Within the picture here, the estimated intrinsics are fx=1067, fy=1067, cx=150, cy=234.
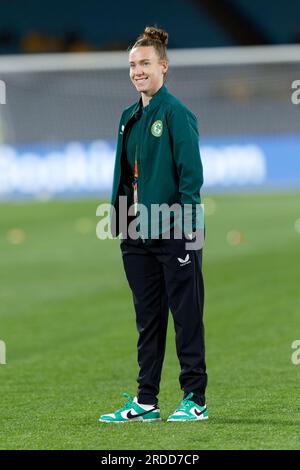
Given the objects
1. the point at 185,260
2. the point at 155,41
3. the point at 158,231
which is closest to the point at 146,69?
the point at 155,41

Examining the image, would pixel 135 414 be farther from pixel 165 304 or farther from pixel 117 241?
pixel 117 241

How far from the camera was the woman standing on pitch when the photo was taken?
225 inches

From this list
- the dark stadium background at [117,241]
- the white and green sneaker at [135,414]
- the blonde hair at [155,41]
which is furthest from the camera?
the dark stadium background at [117,241]

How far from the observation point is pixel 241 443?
5.22 metres

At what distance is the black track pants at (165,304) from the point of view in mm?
5824

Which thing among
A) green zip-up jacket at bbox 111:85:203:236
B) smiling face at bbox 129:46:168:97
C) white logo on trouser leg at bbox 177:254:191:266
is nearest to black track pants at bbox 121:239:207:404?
white logo on trouser leg at bbox 177:254:191:266

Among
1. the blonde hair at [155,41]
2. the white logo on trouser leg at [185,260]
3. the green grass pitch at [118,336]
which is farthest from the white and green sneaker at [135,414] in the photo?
the blonde hair at [155,41]

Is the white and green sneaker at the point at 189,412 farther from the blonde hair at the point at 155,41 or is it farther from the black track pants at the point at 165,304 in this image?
the blonde hair at the point at 155,41

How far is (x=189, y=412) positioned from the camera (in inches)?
230

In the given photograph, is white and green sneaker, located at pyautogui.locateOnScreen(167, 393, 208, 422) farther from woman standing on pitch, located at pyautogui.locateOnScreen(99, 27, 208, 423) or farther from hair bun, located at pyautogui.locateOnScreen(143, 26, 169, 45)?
hair bun, located at pyautogui.locateOnScreen(143, 26, 169, 45)

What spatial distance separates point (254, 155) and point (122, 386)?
16.1 metres

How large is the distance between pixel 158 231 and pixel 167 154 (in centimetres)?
42

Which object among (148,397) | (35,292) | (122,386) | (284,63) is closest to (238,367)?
(122,386)

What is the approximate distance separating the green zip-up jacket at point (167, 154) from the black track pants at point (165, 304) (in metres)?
0.24
